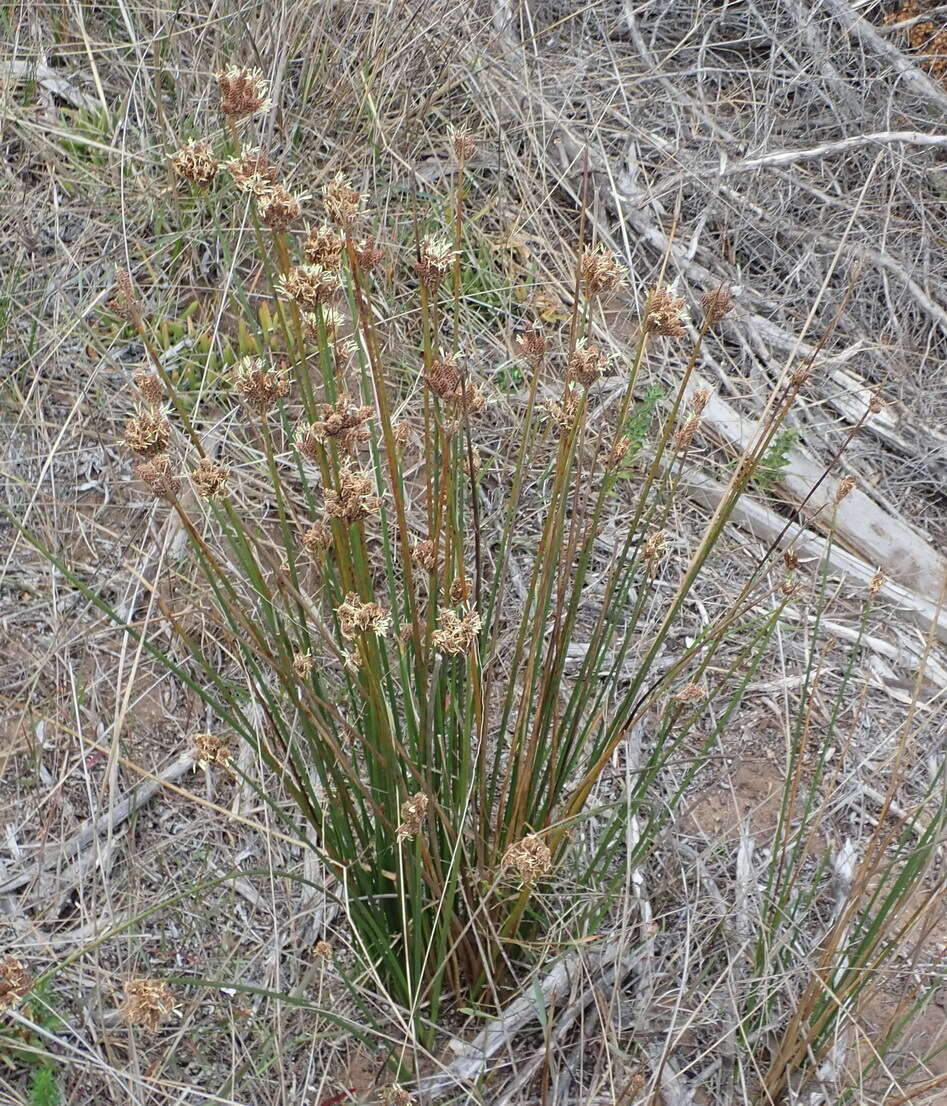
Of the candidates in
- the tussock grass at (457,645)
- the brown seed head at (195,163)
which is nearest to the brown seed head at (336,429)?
the tussock grass at (457,645)

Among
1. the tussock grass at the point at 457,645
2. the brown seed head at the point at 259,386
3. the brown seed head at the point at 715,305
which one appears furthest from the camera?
the tussock grass at the point at 457,645

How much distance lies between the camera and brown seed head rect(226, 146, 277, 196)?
117 cm

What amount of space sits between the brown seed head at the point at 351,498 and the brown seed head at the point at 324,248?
0.25 m

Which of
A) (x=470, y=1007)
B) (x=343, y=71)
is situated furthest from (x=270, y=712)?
(x=343, y=71)

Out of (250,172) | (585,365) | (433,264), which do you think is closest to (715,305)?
(585,365)

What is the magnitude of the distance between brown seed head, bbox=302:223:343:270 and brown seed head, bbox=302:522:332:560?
0.31 meters

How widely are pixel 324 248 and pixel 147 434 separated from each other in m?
0.28

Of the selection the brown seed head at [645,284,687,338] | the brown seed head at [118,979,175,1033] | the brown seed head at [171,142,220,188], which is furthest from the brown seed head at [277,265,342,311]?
the brown seed head at [118,979,175,1033]

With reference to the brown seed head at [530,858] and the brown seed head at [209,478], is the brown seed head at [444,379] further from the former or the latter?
the brown seed head at [530,858]

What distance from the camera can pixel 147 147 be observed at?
2.78 m

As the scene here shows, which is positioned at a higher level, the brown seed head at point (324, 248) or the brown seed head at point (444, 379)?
the brown seed head at point (324, 248)

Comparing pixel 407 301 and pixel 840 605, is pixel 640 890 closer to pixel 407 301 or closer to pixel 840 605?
pixel 840 605

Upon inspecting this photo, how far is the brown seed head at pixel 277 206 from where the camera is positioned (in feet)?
3.82

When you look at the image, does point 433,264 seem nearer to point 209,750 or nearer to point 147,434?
point 147,434
